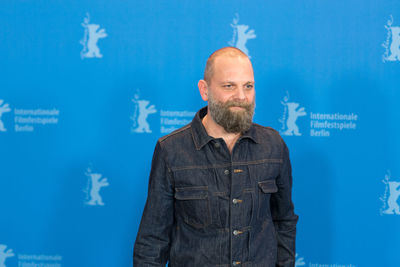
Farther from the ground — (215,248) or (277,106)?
(277,106)

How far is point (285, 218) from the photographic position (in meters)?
1.81

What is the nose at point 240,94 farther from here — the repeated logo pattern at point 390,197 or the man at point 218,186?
the repeated logo pattern at point 390,197

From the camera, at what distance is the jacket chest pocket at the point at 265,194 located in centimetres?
165

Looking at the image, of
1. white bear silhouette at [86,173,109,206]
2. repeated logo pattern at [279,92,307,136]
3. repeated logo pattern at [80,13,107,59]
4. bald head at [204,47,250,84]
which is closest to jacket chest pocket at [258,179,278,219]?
bald head at [204,47,250,84]

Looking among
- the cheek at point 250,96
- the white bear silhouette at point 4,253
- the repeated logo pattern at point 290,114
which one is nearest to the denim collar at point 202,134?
the cheek at point 250,96

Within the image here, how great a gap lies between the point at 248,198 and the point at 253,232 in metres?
0.15

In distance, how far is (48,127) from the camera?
8.43 feet

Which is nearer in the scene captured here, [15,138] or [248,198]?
[248,198]

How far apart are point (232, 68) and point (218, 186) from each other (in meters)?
0.49

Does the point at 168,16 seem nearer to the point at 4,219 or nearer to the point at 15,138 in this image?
the point at 15,138

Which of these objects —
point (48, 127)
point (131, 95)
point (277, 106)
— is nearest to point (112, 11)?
point (131, 95)

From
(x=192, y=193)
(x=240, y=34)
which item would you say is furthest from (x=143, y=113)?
(x=192, y=193)

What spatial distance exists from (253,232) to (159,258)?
0.42 m

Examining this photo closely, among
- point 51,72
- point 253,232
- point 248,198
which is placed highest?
point 51,72
